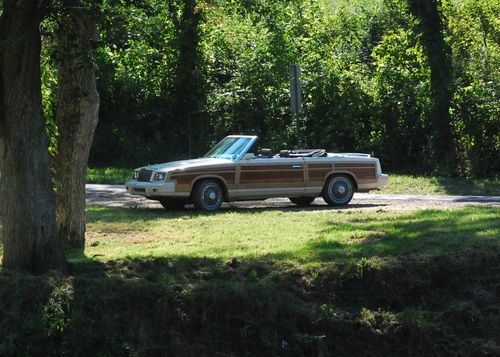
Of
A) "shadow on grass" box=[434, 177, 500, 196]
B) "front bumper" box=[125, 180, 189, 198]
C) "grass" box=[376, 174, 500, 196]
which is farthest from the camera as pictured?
"grass" box=[376, 174, 500, 196]

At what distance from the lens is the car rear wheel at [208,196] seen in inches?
688

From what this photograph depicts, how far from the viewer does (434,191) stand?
22891 mm

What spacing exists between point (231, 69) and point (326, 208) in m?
14.9

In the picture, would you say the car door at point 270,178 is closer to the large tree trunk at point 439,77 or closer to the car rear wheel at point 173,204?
the car rear wheel at point 173,204

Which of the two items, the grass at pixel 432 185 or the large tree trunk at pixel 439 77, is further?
the large tree trunk at pixel 439 77

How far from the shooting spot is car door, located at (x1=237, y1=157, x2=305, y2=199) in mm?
17969

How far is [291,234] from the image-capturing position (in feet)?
43.6

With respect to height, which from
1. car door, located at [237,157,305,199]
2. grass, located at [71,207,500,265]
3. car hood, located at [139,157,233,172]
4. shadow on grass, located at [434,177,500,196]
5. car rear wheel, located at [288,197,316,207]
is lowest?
grass, located at [71,207,500,265]

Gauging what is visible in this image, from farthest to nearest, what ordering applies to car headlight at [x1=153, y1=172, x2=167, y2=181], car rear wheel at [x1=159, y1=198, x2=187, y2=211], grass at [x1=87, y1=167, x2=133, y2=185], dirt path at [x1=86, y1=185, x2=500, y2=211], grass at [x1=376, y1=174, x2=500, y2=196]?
grass at [x1=87, y1=167, x2=133, y2=185], grass at [x1=376, y1=174, x2=500, y2=196], dirt path at [x1=86, y1=185, x2=500, y2=211], car rear wheel at [x1=159, y1=198, x2=187, y2=211], car headlight at [x1=153, y1=172, x2=167, y2=181]

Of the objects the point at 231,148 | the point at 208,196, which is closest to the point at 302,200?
the point at 231,148

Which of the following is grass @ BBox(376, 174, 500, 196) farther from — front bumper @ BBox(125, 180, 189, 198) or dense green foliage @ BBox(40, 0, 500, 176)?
front bumper @ BBox(125, 180, 189, 198)

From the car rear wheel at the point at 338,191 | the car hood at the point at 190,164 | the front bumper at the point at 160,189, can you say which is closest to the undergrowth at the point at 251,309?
the front bumper at the point at 160,189

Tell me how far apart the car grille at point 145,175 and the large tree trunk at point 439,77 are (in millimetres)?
10810

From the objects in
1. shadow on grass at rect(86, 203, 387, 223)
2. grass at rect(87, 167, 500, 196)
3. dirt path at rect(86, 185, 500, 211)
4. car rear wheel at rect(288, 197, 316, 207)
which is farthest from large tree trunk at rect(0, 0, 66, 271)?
grass at rect(87, 167, 500, 196)
